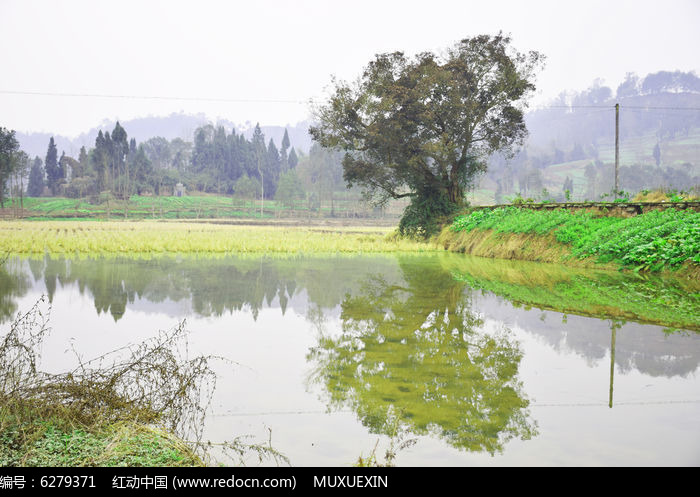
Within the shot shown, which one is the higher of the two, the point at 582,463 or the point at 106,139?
the point at 106,139

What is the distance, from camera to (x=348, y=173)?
2880cm

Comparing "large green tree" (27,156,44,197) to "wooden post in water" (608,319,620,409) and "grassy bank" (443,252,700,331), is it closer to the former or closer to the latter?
"grassy bank" (443,252,700,331)

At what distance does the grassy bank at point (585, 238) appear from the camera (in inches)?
490

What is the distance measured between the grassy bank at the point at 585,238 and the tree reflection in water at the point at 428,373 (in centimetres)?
638

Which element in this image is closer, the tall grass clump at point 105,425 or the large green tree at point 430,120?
the tall grass clump at point 105,425

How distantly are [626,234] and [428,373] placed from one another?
1137cm

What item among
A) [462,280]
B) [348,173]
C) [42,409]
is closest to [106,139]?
[348,173]

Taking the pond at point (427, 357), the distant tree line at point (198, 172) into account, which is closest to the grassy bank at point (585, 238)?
the pond at point (427, 357)

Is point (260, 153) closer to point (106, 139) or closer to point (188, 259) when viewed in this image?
point (106, 139)

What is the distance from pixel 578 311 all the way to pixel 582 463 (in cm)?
552

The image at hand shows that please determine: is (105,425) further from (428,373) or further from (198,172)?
(198,172)

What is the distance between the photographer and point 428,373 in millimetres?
4992

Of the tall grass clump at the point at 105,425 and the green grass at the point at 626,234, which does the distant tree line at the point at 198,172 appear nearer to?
the green grass at the point at 626,234

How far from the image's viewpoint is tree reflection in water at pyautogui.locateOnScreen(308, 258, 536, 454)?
146 inches
